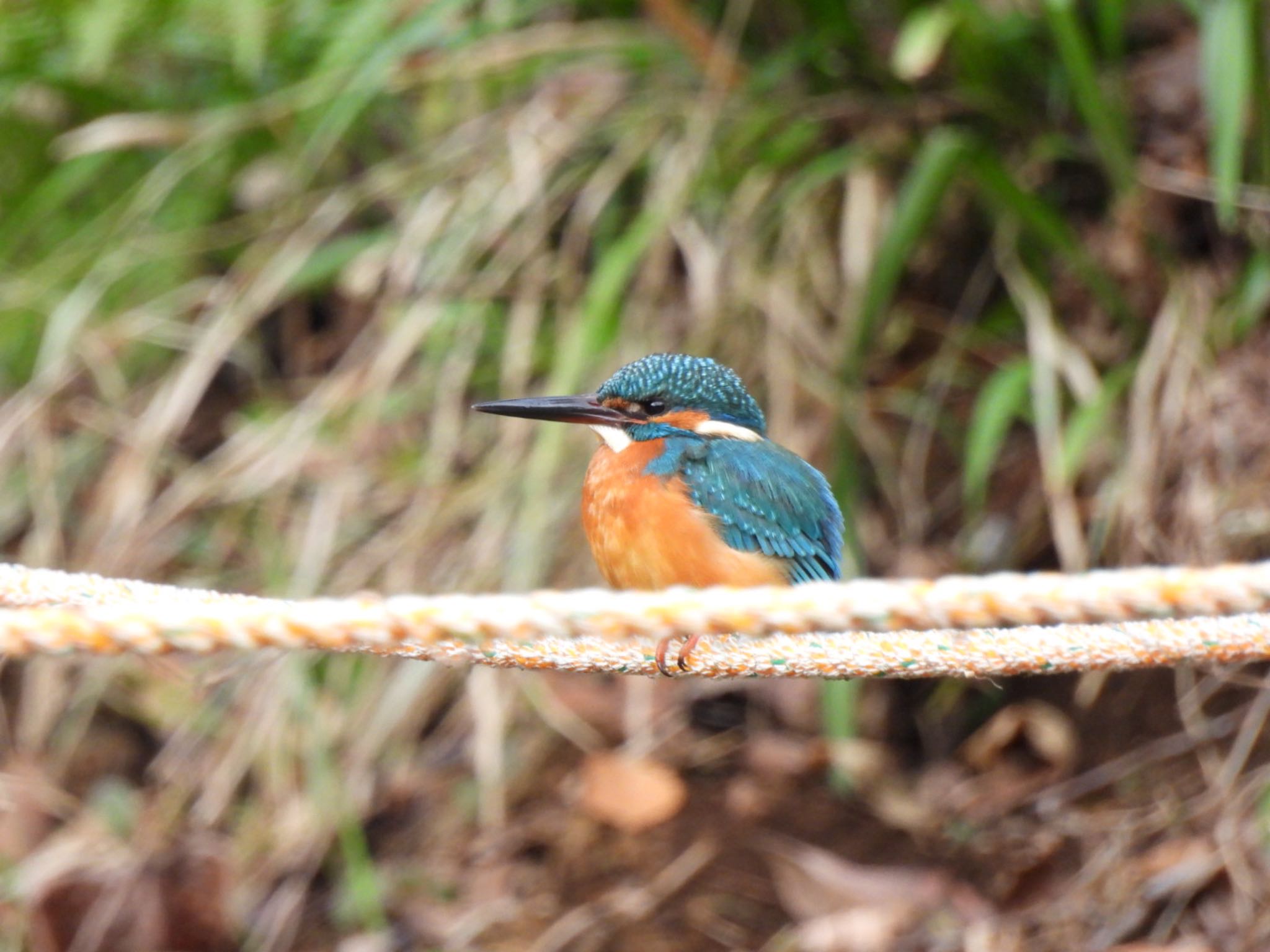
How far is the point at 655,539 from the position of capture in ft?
5.39

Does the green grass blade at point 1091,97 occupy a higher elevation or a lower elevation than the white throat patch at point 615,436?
higher

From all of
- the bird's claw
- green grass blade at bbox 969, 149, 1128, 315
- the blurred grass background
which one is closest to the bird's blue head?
the bird's claw

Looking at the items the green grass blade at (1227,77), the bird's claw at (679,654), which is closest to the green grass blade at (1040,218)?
the green grass blade at (1227,77)

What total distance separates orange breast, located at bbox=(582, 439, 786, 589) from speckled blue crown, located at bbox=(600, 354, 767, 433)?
119 millimetres

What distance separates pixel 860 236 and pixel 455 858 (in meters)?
1.33

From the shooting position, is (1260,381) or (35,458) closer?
(1260,381)

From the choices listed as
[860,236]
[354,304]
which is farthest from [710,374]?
[354,304]

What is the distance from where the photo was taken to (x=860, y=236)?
260 cm

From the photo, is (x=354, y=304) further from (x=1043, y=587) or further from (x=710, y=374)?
(x=1043, y=587)

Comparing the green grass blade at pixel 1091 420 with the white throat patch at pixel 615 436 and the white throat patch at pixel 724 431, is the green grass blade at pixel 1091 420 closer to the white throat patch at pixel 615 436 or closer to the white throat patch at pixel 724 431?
the white throat patch at pixel 724 431

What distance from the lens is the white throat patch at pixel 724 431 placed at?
1856 mm

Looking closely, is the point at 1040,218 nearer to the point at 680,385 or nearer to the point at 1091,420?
the point at 1091,420

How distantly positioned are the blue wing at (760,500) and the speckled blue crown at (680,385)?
64 mm

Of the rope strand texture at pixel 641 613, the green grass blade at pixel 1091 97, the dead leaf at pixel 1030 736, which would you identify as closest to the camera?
the rope strand texture at pixel 641 613
